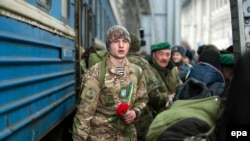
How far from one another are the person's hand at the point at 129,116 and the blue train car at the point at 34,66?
53 cm

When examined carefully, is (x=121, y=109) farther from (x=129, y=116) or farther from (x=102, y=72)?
(x=102, y=72)

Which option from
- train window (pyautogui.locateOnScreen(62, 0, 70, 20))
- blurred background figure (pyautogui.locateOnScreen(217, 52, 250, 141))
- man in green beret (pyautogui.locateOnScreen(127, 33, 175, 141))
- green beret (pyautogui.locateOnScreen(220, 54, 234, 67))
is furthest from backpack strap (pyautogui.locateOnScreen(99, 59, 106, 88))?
blurred background figure (pyautogui.locateOnScreen(217, 52, 250, 141))

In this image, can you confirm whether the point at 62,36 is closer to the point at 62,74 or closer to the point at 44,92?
the point at 62,74

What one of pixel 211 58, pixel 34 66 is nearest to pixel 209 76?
pixel 211 58

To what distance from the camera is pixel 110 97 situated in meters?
3.00

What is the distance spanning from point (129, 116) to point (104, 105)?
18cm

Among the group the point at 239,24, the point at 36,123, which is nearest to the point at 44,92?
the point at 36,123

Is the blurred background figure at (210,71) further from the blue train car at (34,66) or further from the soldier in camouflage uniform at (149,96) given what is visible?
the soldier in camouflage uniform at (149,96)

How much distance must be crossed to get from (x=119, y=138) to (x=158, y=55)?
4.60 feet

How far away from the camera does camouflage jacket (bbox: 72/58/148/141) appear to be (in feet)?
9.62

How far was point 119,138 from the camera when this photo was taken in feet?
10.0

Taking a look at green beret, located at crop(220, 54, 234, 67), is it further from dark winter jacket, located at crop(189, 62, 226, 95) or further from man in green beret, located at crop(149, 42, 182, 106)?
man in green beret, located at crop(149, 42, 182, 106)

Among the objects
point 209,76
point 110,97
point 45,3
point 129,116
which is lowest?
point 129,116

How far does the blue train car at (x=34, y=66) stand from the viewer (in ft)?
7.11
